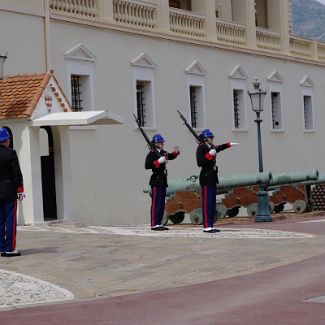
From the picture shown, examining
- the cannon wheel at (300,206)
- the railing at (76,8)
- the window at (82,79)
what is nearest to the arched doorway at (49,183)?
the window at (82,79)

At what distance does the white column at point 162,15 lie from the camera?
28.6 m

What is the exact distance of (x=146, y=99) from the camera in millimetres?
28031

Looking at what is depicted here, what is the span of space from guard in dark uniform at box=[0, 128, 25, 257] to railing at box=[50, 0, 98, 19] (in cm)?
1004

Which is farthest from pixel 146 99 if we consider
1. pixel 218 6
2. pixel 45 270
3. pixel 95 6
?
pixel 45 270

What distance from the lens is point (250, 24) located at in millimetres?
33844

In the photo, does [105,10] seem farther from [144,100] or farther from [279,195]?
[279,195]

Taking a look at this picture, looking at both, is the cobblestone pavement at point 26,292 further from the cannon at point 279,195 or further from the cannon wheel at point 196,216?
the cannon at point 279,195

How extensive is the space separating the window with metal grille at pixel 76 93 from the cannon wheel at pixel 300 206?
6300 millimetres

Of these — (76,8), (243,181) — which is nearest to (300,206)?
(243,181)

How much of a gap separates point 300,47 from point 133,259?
25.0 metres

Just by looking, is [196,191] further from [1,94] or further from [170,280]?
[170,280]

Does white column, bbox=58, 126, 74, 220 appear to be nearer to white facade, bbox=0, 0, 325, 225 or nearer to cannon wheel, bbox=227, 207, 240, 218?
Result: white facade, bbox=0, 0, 325, 225

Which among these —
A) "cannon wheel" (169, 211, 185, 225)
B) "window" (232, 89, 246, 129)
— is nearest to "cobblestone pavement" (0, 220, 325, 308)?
"cannon wheel" (169, 211, 185, 225)

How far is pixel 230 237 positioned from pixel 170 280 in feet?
17.7
